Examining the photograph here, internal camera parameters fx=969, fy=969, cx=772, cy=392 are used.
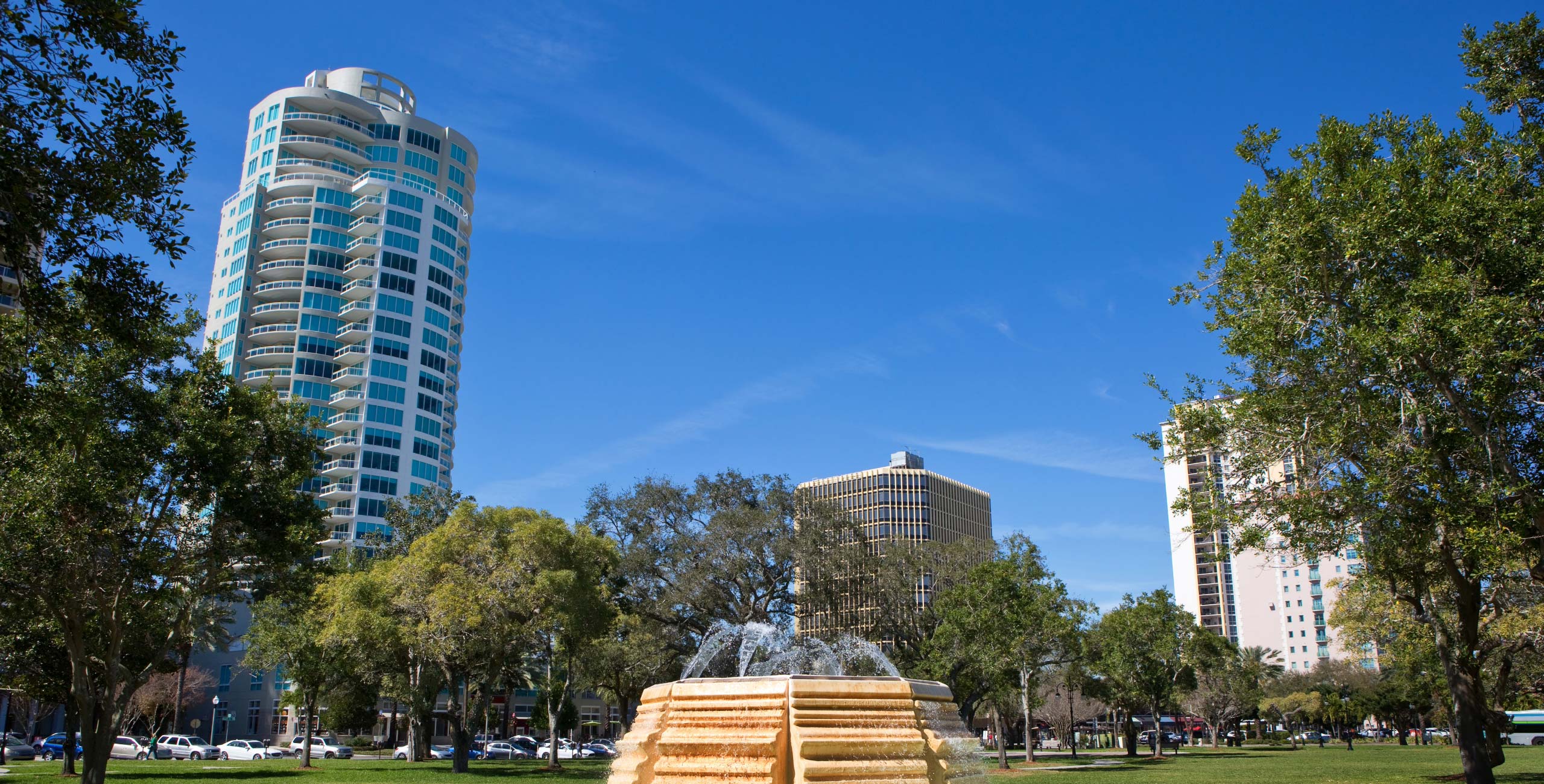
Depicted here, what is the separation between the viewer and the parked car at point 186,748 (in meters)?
49.1

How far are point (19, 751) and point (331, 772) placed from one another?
3083cm

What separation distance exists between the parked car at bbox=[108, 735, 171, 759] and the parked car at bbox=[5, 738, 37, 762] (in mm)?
3625

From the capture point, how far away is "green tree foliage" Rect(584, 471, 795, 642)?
151ft

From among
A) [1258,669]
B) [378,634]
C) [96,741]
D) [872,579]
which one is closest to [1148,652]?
[872,579]

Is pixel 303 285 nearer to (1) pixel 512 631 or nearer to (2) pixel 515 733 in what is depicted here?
(2) pixel 515 733

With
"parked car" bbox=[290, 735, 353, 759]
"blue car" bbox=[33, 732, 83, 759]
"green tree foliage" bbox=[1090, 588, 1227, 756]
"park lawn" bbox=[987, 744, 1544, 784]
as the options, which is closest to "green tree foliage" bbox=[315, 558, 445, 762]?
"parked car" bbox=[290, 735, 353, 759]

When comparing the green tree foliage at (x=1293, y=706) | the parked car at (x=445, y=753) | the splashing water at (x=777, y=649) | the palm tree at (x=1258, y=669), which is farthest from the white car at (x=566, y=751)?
the green tree foliage at (x=1293, y=706)

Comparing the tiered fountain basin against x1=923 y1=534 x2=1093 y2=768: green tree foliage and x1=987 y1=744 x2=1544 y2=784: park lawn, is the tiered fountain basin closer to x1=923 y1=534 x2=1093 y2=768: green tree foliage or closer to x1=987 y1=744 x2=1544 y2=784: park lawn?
x1=987 y1=744 x2=1544 y2=784: park lawn

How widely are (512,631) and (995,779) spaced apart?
1579cm

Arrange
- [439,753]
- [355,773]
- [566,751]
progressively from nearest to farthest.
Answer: [355,773] → [566,751] → [439,753]

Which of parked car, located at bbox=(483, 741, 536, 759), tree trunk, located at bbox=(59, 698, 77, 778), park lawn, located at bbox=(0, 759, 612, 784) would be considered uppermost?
tree trunk, located at bbox=(59, 698, 77, 778)

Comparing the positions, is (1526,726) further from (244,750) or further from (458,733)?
(244,750)

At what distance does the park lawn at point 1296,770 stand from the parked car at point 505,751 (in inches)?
1022

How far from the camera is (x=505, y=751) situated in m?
54.1
